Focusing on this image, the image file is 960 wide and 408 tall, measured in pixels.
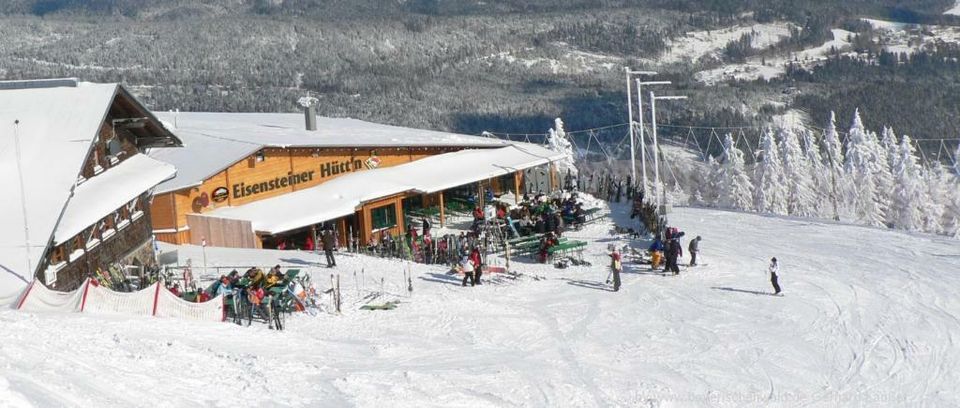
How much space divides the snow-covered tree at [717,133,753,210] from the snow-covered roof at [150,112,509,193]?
1097 inches

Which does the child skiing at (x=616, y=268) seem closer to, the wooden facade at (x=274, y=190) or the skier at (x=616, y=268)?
the skier at (x=616, y=268)

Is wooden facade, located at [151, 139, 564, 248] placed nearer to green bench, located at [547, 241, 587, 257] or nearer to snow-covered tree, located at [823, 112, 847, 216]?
green bench, located at [547, 241, 587, 257]

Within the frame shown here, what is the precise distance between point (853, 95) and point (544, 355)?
182 meters

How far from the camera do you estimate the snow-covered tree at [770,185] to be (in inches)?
2499

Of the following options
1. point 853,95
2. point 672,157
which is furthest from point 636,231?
point 853,95

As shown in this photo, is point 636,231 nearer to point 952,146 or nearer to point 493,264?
point 493,264

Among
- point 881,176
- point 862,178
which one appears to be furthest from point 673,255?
point 881,176

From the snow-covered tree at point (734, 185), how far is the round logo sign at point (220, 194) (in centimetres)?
3982

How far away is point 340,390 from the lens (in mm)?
15422

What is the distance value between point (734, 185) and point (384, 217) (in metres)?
37.0

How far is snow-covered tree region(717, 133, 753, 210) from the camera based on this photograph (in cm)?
6538

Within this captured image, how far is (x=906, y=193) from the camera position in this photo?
198ft

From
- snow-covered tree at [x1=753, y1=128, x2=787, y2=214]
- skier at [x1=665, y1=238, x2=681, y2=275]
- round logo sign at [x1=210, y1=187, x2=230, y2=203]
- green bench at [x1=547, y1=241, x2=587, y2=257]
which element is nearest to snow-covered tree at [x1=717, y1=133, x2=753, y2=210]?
snow-covered tree at [x1=753, y1=128, x2=787, y2=214]

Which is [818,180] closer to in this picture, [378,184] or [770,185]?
[770,185]
